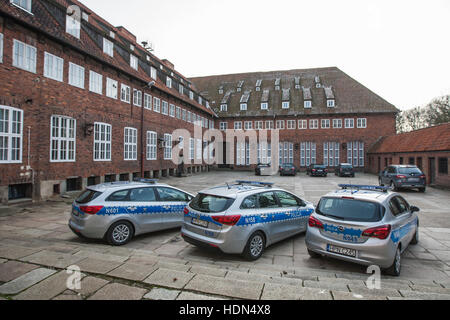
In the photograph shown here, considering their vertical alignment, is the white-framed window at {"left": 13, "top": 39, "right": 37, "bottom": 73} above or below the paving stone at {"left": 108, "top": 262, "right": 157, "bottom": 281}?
above

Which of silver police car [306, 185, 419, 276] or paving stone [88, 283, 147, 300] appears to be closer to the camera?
paving stone [88, 283, 147, 300]

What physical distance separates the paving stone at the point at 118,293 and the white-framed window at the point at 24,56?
1223cm

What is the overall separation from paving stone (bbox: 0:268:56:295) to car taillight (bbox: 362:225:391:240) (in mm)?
5247

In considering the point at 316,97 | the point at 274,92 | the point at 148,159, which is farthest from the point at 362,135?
the point at 148,159

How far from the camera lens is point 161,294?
3318 millimetres

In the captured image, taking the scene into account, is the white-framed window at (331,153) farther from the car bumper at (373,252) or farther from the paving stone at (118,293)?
the paving stone at (118,293)

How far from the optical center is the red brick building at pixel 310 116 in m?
34.8

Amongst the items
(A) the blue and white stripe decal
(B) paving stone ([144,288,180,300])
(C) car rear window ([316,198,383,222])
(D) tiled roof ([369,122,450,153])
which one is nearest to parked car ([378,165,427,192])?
(D) tiled roof ([369,122,450,153])

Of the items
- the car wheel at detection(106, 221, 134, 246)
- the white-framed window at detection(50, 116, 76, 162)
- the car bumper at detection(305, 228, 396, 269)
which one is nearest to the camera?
the car bumper at detection(305, 228, 396, 269)

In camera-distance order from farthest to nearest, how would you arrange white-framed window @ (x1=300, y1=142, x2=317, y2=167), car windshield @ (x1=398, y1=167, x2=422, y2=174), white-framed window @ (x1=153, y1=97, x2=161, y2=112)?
white-framed window @ (x1=300, y1=142, x2=317, y2=167) < white-framed window @ (x1=153, y1=97, x2=161, y2=112) < car windshield @ (x1=398, y1=167, x2=422, y2=174)

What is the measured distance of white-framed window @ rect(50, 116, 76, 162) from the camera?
13039 mm

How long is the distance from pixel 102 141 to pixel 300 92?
102 ft

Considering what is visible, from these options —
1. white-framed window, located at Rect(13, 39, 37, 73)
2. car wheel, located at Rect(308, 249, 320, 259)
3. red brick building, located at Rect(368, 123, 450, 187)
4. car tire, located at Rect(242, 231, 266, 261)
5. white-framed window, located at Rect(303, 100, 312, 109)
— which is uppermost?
white-framed window, located at Rect(303, 100, 312, 109)

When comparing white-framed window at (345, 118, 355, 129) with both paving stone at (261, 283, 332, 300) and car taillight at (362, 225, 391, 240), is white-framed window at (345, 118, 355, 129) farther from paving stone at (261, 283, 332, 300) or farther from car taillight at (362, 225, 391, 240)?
paving stone at (261, 283, 332, 300)
